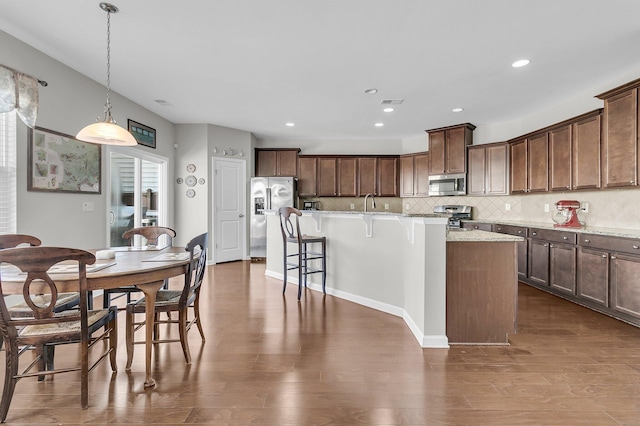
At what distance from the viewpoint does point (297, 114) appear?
Result: 5.22 m

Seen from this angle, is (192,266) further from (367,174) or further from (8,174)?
(367,174)

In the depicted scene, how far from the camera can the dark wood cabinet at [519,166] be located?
16.2 feet

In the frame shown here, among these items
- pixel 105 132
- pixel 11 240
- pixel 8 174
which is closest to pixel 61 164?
pixel 8 174

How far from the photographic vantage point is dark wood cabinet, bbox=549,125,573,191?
4.04m

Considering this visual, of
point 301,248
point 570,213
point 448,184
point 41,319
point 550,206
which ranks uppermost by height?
point 448,184

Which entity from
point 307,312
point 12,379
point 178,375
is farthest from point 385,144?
point 12,379

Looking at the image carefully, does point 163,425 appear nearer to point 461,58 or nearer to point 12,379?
point 12,379

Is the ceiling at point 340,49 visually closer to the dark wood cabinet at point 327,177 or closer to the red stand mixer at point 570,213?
the red stand mixer at point 570,213

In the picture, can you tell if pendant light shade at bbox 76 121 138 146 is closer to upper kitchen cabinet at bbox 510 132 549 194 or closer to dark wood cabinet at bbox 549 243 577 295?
dark wood cabinet at bbox 549 243 577 295

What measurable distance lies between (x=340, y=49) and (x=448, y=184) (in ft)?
12.5

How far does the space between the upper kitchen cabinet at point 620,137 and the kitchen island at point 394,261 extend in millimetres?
1849

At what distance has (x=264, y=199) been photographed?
6344 mm

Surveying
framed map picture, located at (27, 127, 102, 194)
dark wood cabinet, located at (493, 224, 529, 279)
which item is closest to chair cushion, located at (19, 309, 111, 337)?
framed map picture, located at (27, 127, 102, 194)

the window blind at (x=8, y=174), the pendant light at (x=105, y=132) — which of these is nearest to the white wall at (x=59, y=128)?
the window blind at (x=8, y=174)
